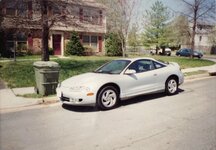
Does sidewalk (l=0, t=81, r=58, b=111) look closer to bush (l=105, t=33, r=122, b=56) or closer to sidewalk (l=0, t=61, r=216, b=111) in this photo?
sidewalk (l=0, t=61, r=216, b=111)

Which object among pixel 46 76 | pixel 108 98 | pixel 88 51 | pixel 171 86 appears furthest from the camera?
pixel 88 51

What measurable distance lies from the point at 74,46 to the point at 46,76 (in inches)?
804

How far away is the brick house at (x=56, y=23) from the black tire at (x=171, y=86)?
8.10 meters

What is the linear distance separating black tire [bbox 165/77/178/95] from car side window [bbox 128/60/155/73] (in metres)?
0.78

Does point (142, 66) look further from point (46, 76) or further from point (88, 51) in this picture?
point (88, 51)

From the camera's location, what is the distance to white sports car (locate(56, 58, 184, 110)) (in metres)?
7.80

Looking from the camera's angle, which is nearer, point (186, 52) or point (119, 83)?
point (119, 83)

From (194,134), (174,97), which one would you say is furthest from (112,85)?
(194,134)

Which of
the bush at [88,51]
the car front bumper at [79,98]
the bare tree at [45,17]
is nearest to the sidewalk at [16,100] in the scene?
the car front bumper at [79,98]

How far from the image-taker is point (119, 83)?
8.23m

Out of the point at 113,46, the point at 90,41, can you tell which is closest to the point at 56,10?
the point at 113,46

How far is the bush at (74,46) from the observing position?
29703 millimetres

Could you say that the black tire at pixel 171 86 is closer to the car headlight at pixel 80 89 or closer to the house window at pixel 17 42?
the car headlight at pixel 80 89

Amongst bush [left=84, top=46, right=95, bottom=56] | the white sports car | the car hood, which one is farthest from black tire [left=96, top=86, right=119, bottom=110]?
bush [left=84, top=46, right=95, bottom=56]
